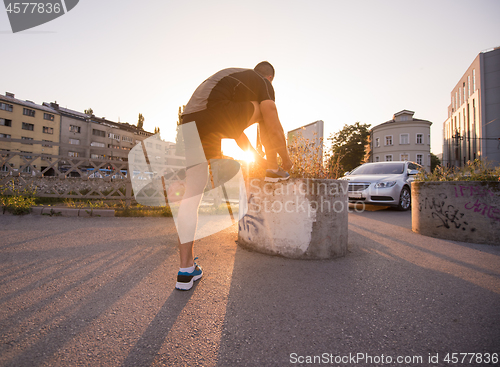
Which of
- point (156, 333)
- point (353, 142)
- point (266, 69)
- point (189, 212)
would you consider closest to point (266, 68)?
point (266, 69)

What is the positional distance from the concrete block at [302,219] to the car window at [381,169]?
6.71 metres

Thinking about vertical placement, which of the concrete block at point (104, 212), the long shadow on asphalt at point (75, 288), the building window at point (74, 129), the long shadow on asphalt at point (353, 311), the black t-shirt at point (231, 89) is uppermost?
the building window at point (74, 129)

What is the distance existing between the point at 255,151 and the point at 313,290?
4.31ft

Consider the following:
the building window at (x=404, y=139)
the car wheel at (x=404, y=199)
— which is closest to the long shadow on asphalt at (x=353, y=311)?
the car wheel at (x=404, y=199)

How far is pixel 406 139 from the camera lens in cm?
4209

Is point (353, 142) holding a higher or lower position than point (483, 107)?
lower

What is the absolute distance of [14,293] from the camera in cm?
174

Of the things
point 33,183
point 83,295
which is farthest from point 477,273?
point 33,183

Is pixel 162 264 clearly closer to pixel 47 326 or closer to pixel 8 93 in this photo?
pixel 47 326

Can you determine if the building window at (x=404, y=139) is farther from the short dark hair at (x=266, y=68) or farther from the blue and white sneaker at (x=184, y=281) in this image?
the blue and white sneaker at (x=184, y=281)

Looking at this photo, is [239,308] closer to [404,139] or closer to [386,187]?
[386,187]

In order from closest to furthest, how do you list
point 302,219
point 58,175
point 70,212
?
point 302,219, point 70,212, point 58,175

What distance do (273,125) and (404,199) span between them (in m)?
7.57

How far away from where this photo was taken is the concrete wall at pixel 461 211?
3.55 m
